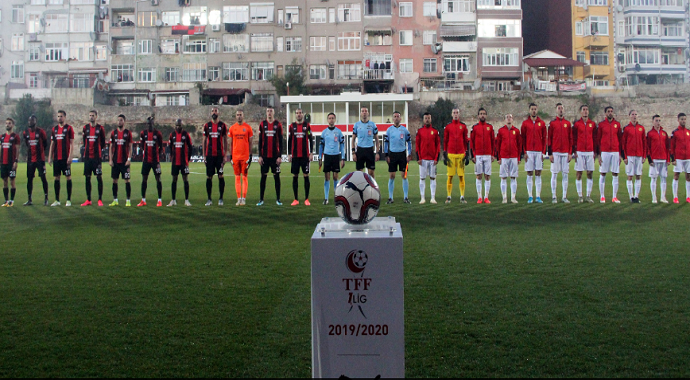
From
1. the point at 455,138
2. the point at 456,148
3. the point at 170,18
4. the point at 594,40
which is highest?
the point at 170,18

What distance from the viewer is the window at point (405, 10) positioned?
59656mm

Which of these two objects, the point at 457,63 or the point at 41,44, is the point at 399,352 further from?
the point at 41,44

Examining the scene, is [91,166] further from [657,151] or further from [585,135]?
[657,151]

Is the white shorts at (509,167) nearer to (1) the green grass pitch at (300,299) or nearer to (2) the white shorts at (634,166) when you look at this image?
(2) the white shorts at (634,166)

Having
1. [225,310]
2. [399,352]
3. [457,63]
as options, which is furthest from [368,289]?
[457,63]

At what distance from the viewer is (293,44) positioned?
199ft

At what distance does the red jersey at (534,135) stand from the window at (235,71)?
163 ft

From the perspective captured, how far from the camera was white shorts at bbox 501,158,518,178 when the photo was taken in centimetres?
1465

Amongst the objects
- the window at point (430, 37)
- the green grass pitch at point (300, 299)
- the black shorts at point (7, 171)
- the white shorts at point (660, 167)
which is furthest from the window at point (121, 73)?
the white shorts at point (660, 167)

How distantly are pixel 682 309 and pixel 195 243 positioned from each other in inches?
250

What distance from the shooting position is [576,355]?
13.2ft

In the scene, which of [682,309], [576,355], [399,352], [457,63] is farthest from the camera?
[457,63]

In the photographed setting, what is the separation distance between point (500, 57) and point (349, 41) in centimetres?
1526

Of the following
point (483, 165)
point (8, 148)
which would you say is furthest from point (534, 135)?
point (8, 148)
